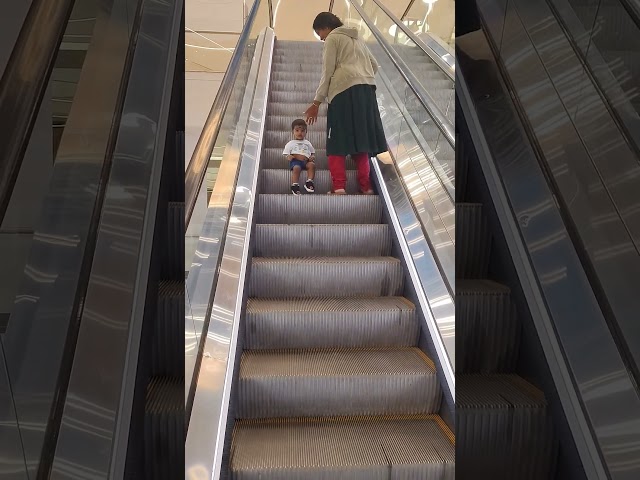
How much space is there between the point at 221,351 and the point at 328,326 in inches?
31.4

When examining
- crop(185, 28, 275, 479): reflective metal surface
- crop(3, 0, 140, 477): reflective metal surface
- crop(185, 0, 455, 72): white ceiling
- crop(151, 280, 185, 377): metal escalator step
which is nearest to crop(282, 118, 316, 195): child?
crop(185, 28, 275, 479): reflective metal surface

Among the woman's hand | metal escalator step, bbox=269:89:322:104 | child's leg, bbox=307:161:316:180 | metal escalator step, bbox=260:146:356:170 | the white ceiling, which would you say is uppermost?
the white ceiling

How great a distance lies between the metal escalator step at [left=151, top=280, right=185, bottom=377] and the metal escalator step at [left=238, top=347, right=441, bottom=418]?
1.13ft

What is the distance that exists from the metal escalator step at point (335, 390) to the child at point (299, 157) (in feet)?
7.02

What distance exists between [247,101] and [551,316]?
11.4 ft

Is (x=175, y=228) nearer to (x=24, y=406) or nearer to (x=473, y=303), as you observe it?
(x=473, y=303)

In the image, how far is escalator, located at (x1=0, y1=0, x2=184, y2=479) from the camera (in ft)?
3.88

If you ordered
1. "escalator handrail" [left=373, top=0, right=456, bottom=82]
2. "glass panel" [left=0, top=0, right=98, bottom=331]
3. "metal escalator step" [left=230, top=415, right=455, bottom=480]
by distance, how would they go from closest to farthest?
"glass panel" [left=0, top=0, right=98, bottom=331] < "metal escalator step" [left=230, top=415, right=455, bottom=480] < "escalator handrail" [left=373, top=0, right=456, bottom=82]

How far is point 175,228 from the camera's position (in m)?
→ 2.87

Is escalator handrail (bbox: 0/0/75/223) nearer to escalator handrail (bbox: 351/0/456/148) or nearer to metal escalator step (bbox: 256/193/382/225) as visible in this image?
Answer: escalator handrail (bbox: 351/0/456/148)

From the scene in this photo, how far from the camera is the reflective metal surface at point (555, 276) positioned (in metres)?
1.57

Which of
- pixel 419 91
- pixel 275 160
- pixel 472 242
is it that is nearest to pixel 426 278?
pixel 472 242

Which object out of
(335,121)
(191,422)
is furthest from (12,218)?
(335,121)

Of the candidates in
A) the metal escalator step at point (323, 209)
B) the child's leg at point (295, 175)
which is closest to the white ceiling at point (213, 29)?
the child's leg at point (295, 175)
